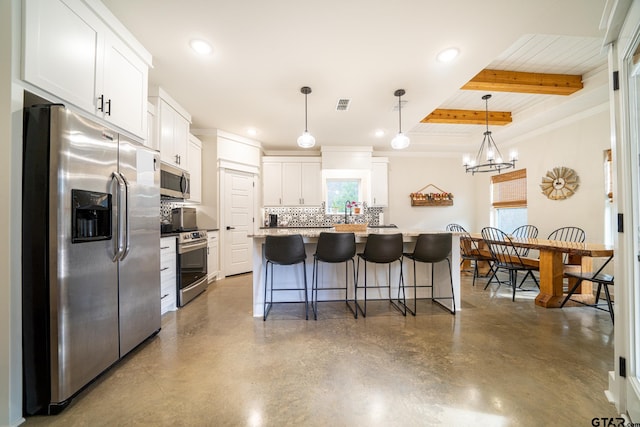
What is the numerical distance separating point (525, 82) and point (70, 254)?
490 cm

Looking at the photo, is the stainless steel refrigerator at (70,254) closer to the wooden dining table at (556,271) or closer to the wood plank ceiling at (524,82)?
the wood plank ceiling at (524,82)

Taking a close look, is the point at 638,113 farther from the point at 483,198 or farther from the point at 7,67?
the point at 483,198

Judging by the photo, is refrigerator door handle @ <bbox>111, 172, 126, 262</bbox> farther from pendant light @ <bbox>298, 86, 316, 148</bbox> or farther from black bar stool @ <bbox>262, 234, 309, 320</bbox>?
pendant light @ <bbox>298, 86, 316, 148</bbox>

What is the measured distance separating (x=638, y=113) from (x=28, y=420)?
363 cm

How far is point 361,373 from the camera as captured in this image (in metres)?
1.72

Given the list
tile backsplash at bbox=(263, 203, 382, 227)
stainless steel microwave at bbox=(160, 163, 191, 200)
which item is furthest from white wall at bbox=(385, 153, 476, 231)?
stainless steel microwave at bbox=(160, 163, 191, 200)

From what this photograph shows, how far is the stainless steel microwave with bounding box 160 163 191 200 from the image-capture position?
291 cm

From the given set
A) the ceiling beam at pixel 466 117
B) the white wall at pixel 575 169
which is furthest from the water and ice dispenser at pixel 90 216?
the white wall at pixel 575 169

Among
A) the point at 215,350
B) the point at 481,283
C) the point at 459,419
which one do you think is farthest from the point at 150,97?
the point at 481,283

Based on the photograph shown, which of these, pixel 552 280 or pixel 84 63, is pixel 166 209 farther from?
pixel 552 280

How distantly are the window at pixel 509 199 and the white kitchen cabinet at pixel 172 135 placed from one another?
5.97 meters

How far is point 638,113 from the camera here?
51.2 inches

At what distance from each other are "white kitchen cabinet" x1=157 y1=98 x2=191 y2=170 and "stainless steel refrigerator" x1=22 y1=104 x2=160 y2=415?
142 cm

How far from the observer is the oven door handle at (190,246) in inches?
117
